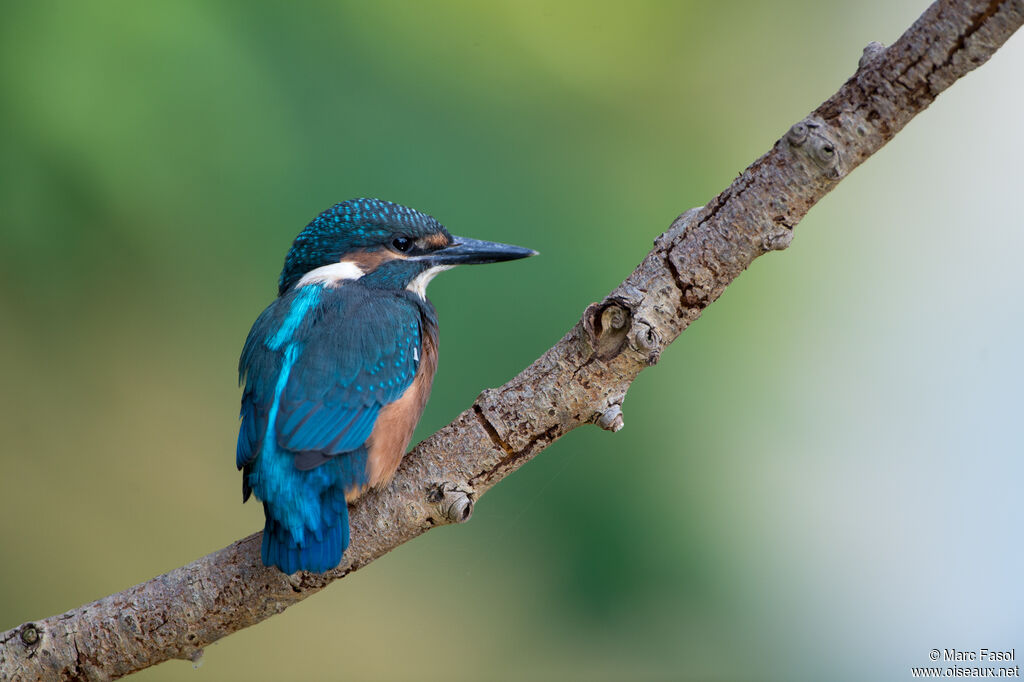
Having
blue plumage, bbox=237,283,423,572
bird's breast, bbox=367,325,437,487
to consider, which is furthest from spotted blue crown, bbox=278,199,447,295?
bird's breast, bbox=367,325,437,487

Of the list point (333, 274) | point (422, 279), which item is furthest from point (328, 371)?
point (422, 279)

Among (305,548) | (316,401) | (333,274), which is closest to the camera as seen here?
(305,548)

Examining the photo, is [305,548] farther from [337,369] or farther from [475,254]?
[475,254]

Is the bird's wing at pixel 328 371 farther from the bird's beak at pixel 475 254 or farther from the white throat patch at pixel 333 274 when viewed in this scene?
the bird's beak at pixel 475 254

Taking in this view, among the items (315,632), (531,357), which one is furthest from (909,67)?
(315,632)

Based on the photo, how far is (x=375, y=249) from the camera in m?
2.19

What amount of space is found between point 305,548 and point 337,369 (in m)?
0.40

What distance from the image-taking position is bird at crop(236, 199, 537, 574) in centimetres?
173

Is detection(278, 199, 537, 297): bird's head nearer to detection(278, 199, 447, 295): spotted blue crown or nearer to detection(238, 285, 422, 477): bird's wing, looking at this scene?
detection(278, 199, 447, 295): spotted blue crown

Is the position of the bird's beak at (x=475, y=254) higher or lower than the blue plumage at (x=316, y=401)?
higher

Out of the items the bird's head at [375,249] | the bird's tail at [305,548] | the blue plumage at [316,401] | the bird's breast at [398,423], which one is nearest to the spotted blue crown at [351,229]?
the bird's head at [375,249]

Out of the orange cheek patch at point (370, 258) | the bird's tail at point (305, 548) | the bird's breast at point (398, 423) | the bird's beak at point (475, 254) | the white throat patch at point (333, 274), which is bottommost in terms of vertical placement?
the bird's tail at point (305, 548)

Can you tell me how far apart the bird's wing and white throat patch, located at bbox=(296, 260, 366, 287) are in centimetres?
8

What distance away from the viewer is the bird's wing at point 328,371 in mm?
1795
